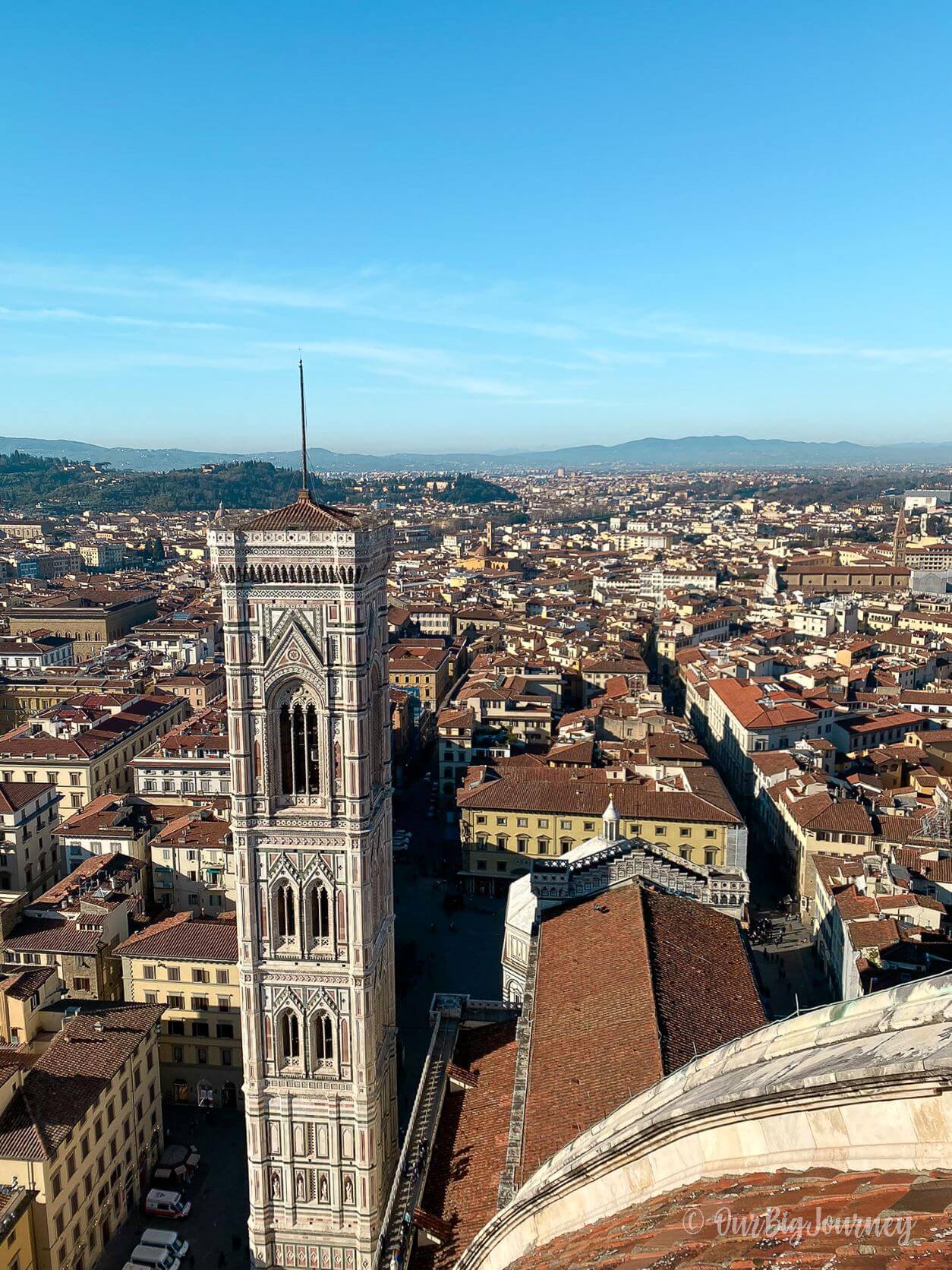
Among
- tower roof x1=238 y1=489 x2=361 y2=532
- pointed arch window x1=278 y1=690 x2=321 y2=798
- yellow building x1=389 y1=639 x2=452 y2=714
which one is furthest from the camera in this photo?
yellow building x1=389 y1=639 x2=452 y2=714

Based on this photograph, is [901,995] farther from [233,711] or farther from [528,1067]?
[233,711]

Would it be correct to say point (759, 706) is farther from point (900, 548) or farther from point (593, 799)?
point (900, 548)

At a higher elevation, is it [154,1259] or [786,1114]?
[786,1114]

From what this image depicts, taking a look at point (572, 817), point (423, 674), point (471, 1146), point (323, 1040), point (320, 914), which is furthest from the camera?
point (423, 674)

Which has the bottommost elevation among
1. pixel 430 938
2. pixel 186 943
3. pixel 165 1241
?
pixel 165 1241

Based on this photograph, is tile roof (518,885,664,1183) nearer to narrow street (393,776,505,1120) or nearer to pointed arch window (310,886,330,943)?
pointed arch window (310,886,330,943)

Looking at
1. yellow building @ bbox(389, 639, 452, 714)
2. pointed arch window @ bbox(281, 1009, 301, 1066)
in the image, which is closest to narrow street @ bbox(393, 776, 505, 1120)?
pointed arch window @ bbox(281, 1009, 301, 1066)

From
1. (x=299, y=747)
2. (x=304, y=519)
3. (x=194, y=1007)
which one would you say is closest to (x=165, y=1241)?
(x=194, y=1007)
